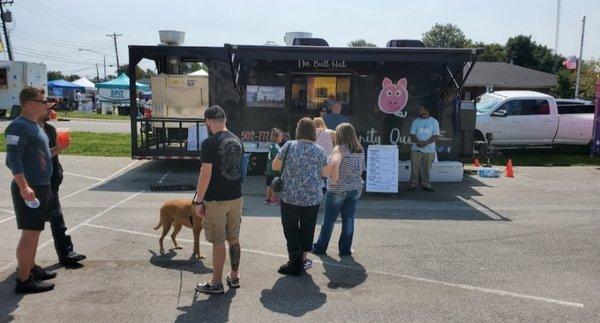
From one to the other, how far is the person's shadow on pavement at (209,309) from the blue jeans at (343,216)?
1.62 metres

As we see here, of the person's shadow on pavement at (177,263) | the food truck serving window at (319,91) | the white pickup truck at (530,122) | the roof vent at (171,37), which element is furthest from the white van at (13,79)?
the person's shadow on pavement at (177,263)

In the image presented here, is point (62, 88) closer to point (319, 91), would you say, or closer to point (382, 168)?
point (319, 91)

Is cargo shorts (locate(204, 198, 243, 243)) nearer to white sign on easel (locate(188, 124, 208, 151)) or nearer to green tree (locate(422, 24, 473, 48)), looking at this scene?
white sign on easel (locate(188, 124, 208, 151))

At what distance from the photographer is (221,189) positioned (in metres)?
4.88

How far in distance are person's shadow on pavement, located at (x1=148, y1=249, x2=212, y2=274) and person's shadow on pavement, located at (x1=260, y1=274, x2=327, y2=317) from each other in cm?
88

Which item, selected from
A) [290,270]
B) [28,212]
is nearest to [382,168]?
[290,270]

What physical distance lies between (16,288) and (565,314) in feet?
16.6

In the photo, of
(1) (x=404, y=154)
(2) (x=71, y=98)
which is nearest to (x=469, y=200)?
(1) (x=404, y=154)

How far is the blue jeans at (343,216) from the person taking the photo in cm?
619

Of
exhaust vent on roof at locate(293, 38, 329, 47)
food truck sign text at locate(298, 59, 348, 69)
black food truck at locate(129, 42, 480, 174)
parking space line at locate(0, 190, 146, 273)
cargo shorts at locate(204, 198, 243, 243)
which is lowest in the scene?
parking space line at locate(0, 190, 146, 273)

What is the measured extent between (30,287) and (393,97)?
884 centimetres

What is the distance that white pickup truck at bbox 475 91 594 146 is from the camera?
16.2 meters

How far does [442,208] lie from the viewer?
30.5 ft

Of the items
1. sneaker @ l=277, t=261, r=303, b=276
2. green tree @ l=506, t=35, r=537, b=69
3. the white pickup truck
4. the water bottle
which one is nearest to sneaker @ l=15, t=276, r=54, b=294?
the water bottle
